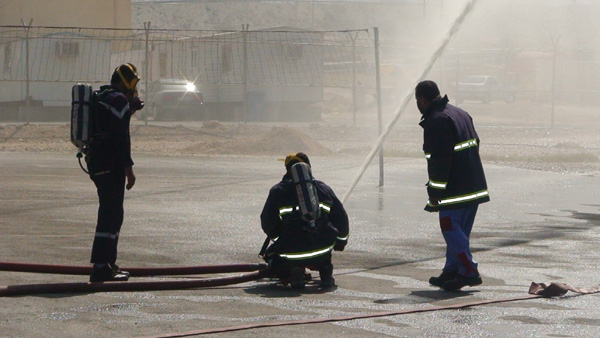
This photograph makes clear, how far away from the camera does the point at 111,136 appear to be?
304 inches

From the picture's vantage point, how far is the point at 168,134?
27.0 m

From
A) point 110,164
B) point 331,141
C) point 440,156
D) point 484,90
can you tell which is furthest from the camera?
point 484,90

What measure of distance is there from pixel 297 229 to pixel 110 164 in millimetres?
1537

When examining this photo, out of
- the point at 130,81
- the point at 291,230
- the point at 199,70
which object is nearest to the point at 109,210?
the point at 130,81

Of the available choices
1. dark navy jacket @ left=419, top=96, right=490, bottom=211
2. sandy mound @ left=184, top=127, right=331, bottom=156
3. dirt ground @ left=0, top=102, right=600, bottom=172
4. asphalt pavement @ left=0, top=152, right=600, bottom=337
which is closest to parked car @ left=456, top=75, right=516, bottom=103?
dirt ground @ left=0, top=102, right=600, bottom=172

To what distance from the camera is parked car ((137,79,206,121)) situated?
111ft

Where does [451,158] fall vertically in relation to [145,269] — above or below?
above

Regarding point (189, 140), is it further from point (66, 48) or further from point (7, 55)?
point (7, 55)

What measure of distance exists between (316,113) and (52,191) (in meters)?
24.2

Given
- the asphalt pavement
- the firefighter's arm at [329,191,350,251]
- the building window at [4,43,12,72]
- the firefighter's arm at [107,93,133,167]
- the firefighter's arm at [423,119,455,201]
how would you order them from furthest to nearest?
the building window at [4,43,12,72] < the firefighter's arm at [329,191,350,251] < the firefighter's arm at [423,119,455,201] < the firefighter's arm at [107,93,133,167] < the asphalt pavement

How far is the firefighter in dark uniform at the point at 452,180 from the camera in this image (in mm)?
7980

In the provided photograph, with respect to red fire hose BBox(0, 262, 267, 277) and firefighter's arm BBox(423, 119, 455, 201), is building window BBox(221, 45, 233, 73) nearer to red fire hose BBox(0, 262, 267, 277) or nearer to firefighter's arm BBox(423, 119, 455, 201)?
red fire hose BBox(0, 262, 267, 277)

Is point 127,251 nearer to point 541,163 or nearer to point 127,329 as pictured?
point 127,329

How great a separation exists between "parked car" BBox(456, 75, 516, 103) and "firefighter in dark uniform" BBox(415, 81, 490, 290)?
34811 millimetres
